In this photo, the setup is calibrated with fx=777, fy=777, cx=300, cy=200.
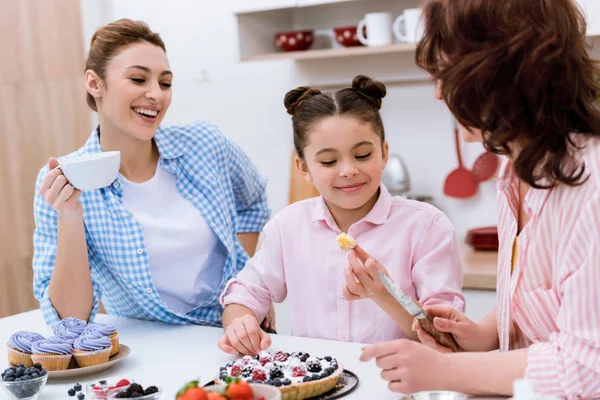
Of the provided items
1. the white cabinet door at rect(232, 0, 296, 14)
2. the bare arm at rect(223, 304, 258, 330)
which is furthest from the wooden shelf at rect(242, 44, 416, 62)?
the bare arm at rect(223, 304, 258, 330)

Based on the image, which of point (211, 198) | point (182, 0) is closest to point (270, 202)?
point (182, 0)

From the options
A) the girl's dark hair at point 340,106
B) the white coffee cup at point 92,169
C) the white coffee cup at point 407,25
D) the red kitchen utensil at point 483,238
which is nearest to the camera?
the white coffee cup at point 92,169

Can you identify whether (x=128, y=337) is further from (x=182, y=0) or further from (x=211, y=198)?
(x=182, y=0)

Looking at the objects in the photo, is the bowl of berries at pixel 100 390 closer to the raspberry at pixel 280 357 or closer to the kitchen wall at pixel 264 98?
the raspberry at pixel 280 357

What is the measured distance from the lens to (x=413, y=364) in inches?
45.1

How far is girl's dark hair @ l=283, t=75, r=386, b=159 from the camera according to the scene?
1689mm

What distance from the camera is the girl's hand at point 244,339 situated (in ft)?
5.07

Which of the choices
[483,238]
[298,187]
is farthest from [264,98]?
[483,238]

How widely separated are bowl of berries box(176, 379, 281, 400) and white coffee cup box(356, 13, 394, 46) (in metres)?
1.99

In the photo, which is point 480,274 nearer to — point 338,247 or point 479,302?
point 479,302

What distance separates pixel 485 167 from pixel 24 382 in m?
2.16

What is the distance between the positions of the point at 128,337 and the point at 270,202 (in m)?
1.77

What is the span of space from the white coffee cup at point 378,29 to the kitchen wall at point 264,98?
0.85 feet

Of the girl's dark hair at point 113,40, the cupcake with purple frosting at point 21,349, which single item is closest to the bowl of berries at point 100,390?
the cupcake with purple frosting at point 21,349
